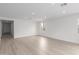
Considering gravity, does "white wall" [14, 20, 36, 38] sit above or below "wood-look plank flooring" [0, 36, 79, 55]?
above

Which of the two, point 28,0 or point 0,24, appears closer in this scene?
point 28,0

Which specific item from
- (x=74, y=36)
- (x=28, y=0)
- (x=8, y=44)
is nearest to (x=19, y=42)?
(x=8, y=44)

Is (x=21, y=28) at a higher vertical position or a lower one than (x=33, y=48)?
higher

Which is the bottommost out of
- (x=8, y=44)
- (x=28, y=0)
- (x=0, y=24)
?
(x=8, y=44)

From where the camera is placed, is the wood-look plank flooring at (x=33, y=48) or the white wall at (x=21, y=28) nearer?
the wood-look plank flooring at (x=33, y=48)

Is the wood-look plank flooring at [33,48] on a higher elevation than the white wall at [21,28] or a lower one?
lower

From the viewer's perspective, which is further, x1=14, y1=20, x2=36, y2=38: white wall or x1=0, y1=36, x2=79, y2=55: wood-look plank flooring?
x1=14, y1=20, x2=36, y2=38: white wall

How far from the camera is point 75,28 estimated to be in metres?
4.07

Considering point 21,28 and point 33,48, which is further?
point 21,28

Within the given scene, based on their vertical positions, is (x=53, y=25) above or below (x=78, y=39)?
above
